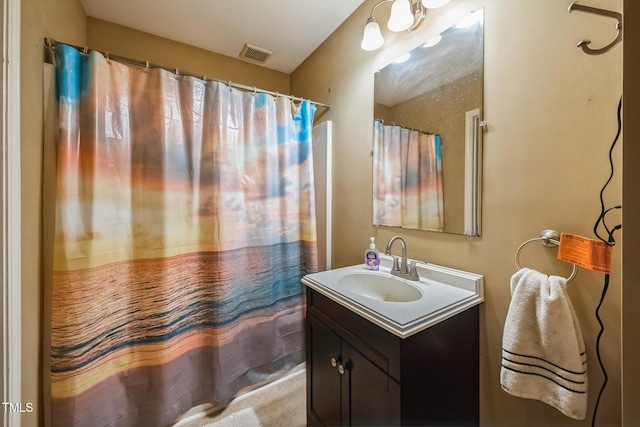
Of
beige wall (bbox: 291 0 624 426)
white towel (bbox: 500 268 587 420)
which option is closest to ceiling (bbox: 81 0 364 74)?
beige wall (bbox: 291 0 624 426)

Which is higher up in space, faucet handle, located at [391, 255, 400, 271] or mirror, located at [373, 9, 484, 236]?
mirror, located at [373, 9, 484, 236]

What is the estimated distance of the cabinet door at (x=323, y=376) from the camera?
3.23 feet

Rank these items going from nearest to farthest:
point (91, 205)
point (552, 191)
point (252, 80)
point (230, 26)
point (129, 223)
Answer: point (552, 191), point (91, 205), point (129, 223), point (230, 26), point (252, 80)

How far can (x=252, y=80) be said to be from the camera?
2.11m

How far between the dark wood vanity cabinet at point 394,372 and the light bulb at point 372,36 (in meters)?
1.34

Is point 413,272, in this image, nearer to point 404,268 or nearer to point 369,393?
point 404,268

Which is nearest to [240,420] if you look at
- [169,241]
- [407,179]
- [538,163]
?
[169,241]

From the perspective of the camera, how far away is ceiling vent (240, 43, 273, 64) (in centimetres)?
187

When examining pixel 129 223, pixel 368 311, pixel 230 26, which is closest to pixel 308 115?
pixel 230 26

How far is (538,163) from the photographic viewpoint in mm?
807

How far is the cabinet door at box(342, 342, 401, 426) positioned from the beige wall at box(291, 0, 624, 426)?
473 mm

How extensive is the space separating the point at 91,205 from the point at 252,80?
63.5 inches

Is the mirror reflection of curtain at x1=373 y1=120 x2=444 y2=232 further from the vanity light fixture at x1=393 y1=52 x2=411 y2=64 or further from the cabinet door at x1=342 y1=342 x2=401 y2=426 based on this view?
the cabinet door at x1=342 y1=342 x2=401 y2=426

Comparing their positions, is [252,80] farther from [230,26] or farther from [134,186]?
[134,186]
